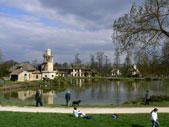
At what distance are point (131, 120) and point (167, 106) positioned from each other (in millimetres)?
9419

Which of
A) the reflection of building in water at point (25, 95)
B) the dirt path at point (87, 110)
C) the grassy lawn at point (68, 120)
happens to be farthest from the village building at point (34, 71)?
the grassy lawn at point (68, 120)

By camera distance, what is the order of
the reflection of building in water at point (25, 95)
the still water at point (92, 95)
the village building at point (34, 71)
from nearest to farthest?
the still water at point (92, 95) < the reflection of building in water at point (25, 95) < the village building at point (34, 71)

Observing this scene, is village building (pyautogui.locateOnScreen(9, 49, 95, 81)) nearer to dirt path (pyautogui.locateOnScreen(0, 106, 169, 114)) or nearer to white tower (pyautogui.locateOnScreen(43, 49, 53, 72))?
white tower (pyautogui.locateOnScreen(43, 49, 53, 72))

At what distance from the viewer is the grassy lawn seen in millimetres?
27172

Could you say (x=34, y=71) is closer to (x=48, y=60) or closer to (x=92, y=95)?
(x=48, y=60)

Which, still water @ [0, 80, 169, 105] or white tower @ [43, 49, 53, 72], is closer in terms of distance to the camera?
still water @ [0, 80, 169, 105]

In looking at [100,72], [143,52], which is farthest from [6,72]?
[143,52]

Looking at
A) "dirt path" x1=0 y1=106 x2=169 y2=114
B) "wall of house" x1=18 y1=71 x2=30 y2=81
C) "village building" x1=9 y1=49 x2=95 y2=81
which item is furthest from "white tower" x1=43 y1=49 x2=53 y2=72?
"dirt path" x1=0 y1=106 x2=169 y2=114

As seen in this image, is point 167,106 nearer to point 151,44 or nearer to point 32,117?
point 151,44

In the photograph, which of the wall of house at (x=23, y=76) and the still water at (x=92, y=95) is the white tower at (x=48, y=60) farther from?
the still water at (x=92, y=95)

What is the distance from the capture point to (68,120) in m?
28.3

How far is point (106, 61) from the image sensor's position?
18600 cm

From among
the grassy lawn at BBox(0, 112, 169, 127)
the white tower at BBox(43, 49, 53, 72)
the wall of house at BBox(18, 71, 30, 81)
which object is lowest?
the grassy lawn at BBox(0, 112, 169, 127)

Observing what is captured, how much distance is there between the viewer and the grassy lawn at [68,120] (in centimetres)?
2717
